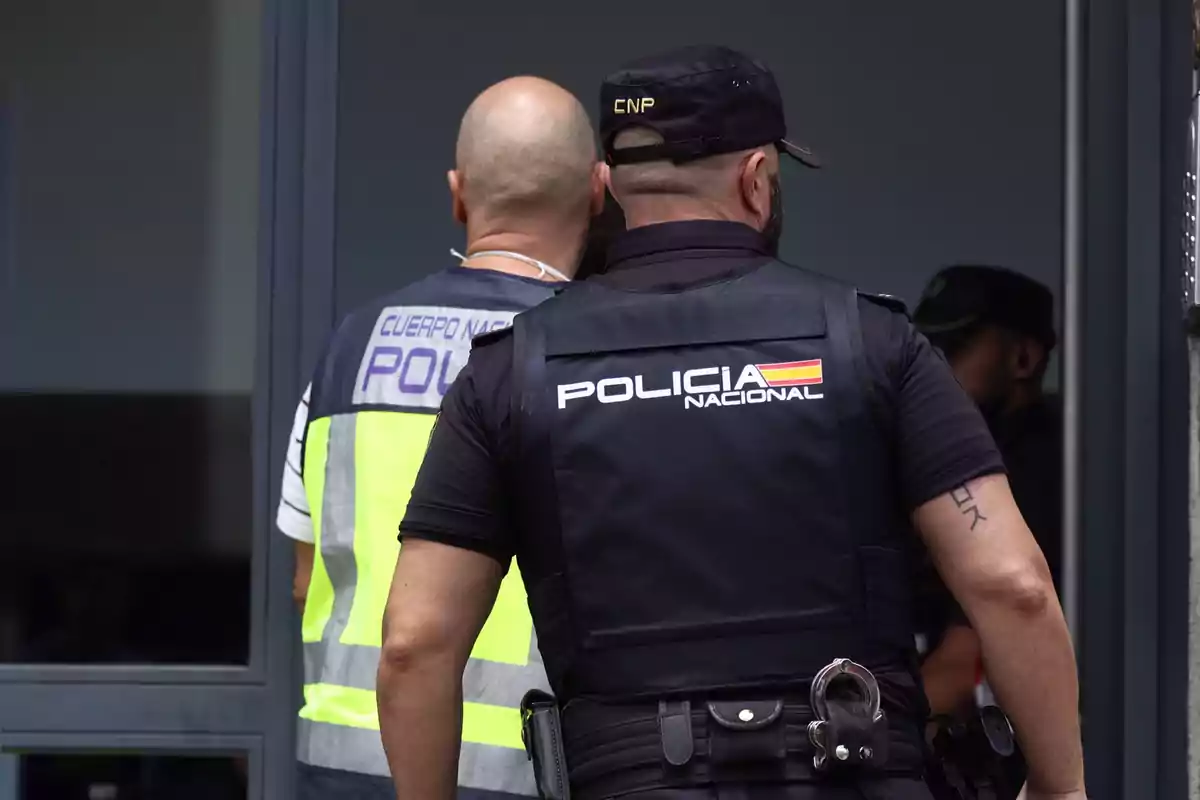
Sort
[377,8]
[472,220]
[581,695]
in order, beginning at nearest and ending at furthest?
[581,695], [472,220], [377,8]

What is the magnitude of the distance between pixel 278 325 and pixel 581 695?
4.54 ft

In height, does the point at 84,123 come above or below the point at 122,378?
above

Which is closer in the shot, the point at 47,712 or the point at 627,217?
the point at 627,217

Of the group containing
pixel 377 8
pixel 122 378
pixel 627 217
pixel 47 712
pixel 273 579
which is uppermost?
pixel 377 8

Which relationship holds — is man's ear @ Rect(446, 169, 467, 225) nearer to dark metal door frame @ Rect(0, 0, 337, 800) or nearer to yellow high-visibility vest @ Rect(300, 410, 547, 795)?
yellow high-visibility vest @ Rect(300, 410, 547, 795)

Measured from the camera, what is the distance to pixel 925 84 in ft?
10.2

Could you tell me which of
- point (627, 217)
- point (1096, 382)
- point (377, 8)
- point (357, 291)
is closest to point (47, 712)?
point (357, 291)

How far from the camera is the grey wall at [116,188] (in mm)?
3119

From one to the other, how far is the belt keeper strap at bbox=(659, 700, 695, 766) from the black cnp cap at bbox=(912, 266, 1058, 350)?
1.41 meters

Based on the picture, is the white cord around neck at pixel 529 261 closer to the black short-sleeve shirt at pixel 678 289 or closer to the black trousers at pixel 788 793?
the black short-sleeve shirt at pixel 678 289

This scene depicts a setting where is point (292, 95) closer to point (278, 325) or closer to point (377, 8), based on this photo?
point (377, 8)

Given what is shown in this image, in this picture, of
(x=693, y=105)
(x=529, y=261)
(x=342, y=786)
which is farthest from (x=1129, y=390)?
(x=342, y=786)

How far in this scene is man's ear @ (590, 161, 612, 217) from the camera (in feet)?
7.88

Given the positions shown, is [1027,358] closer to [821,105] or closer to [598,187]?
[821,105]
